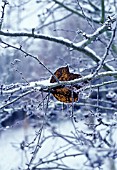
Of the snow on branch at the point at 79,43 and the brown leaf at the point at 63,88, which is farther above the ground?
the snow on branch at the point at 79,43

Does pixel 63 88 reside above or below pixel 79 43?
below

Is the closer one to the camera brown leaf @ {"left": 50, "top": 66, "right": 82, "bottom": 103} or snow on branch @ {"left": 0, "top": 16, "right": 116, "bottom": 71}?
brown leaf @ {"left": 50, "top": 66, "right": 82, "bottom": 103}

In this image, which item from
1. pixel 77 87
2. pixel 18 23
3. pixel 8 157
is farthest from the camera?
pixel 8 157

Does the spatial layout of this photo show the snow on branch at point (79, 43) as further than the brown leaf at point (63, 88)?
Yes

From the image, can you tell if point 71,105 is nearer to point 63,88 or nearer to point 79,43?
point 63,88

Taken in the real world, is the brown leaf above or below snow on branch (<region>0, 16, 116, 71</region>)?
below

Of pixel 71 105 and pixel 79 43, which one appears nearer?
pixel 71 105

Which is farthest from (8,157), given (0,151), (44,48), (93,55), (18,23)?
(93,55)

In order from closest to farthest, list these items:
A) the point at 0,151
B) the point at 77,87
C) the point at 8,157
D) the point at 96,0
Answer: the point at 77,87
the point at 96,0
the point at 8,157
the point at 0,151

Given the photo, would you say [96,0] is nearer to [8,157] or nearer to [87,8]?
[87,8]

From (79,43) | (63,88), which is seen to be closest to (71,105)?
(63,88)

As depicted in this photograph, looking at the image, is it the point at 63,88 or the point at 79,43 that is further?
the point at 79,43
